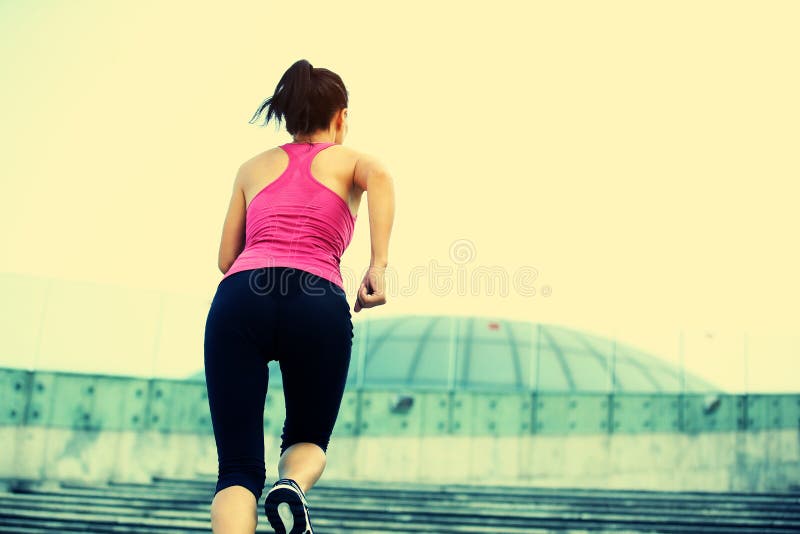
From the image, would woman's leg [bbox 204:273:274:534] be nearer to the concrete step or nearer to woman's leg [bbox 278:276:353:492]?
woman's leg [bbox 278:276:353:492]

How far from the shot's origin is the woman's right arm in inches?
114

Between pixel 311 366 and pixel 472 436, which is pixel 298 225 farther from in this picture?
pixel 472 436

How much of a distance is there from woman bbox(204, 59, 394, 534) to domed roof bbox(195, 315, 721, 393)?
10473 mm

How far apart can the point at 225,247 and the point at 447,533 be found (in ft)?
14.6

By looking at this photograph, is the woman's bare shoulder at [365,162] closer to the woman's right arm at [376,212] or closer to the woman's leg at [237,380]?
the woman's right arm at [376,212]

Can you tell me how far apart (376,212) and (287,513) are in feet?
3.06

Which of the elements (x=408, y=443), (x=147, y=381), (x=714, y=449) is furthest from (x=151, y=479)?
(x=714, y=449)

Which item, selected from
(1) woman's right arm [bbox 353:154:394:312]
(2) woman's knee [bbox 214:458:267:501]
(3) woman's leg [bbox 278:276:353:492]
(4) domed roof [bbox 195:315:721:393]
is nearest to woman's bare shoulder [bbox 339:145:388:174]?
(1) woman's right arm [bbox 353:154:394:312]

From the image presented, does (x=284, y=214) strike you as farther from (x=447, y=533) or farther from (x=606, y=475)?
(x=606, y=475)

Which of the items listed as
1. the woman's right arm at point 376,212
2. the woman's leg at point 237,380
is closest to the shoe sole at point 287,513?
the woman's leg at point 237,380

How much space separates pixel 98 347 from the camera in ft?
37.0

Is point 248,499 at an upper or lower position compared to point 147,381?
lower

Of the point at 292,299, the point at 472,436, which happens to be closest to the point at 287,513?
the point at 292,299

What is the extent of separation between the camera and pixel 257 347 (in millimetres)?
2711
